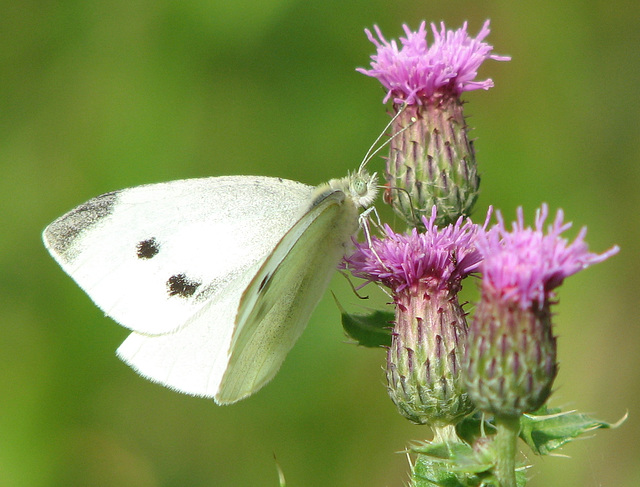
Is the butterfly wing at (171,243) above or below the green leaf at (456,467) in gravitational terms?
above

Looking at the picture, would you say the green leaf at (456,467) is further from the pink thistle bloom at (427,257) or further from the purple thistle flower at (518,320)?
the pink thistle bloom at (427,257)

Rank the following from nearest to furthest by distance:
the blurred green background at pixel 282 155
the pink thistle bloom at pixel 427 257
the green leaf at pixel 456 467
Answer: the green leaf at pixel 456 467, the pink thistle bloom at pixel 427 257, the blurred green background at pixel 282 155

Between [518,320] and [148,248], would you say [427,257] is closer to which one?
[518,320]

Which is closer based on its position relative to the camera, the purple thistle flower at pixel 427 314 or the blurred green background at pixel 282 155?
the purple thistle flower at pixel 427 314

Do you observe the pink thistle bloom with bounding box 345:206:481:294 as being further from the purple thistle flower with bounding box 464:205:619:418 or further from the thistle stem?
the thistle stem

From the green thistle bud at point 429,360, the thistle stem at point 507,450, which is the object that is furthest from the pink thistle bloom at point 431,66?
the thistle stem at point 507,450

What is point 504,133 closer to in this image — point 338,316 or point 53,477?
point 338,316

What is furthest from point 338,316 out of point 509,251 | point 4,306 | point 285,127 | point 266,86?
point 509,251
